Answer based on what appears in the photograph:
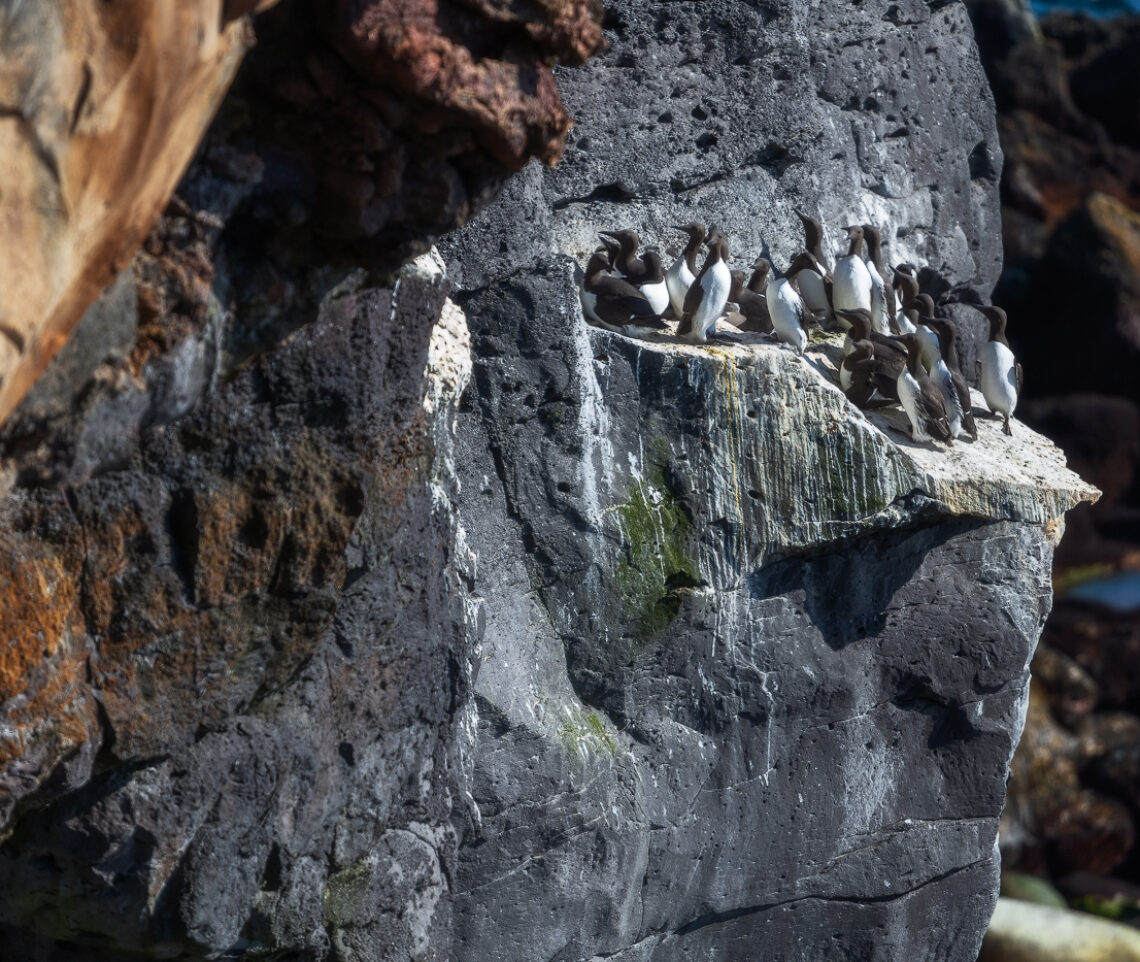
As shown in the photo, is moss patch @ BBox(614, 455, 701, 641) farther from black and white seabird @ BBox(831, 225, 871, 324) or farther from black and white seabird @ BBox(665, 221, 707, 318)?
black and white seabird @ BBox(831, 225, 871, 324)

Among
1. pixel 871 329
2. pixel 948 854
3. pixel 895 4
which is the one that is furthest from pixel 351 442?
pixel 895 4

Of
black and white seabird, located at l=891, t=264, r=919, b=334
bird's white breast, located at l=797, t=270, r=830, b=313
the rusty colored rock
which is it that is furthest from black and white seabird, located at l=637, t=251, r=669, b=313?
the rusty colored rock

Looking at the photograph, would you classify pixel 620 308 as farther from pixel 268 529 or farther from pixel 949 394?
pixel 268 529

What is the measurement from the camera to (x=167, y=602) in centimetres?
365

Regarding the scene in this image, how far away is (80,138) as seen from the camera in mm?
2217

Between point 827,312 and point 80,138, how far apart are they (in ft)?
16.3

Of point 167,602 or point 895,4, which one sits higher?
point 895,4

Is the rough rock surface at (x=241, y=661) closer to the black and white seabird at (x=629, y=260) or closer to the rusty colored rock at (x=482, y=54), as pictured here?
the rusty colored rock at (x=482, y=54)

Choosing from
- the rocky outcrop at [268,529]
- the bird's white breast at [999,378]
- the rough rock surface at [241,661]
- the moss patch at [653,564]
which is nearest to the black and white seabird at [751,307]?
the moss patch at [653,564]

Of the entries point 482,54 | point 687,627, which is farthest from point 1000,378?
point 482,54

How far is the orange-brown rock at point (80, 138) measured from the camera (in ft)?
6.91

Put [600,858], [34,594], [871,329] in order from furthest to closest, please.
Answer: [871,329]
[600,858]
[34,594]

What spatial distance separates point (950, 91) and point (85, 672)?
19.5 feet

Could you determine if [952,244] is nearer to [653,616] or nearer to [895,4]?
[895,4]
